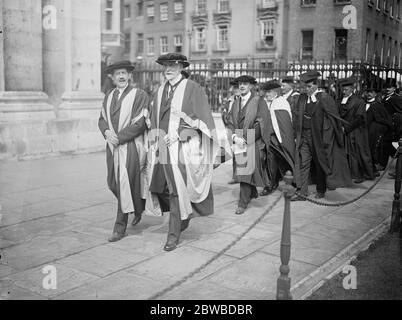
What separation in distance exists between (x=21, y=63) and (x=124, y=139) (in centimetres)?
679

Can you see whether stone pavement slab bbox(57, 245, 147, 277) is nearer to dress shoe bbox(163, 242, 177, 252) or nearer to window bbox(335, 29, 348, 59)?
dress shoe bbox(163, 242, 177, 252)

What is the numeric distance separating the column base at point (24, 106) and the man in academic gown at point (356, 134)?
6469 millimetres

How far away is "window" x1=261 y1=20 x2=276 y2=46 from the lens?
4159 centimetres

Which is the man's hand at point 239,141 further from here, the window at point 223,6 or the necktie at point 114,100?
the window at point 223,6

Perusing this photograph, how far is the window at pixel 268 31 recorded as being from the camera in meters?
41.6

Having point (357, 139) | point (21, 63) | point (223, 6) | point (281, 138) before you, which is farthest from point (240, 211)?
point (223, 6)

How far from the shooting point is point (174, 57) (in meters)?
5.82

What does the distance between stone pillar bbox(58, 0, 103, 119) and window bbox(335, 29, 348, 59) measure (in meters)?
27.3

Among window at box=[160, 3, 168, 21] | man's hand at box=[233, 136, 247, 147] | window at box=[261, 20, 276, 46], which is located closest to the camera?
man's hand at box=[233, 136, 247, 147]

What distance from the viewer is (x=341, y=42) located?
37.8 m

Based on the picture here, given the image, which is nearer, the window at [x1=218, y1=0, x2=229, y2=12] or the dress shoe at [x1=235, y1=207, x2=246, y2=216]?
the dress shoe at [x1=235, y1=207, x2=246, y2=216]

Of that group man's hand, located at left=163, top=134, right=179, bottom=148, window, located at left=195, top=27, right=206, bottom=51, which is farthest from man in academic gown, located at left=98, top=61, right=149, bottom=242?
window, located at left=195, top=27, right=206, bottom=51
